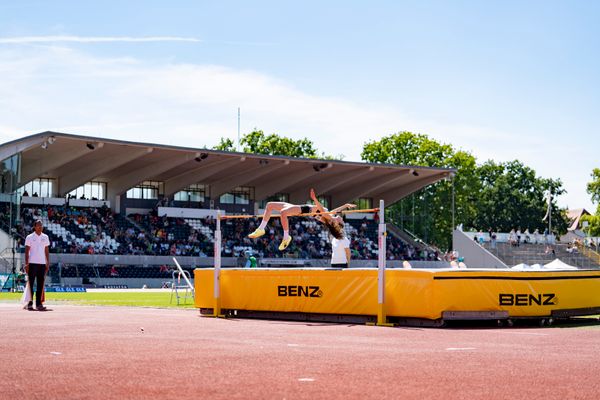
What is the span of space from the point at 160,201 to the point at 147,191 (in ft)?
4.07

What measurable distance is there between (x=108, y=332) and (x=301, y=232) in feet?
156

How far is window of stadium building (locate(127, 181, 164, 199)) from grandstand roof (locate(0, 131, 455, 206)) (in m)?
0.44

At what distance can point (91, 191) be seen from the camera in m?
57.1

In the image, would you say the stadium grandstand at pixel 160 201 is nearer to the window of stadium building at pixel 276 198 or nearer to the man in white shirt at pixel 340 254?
the window of stadium building at pixel 276 198

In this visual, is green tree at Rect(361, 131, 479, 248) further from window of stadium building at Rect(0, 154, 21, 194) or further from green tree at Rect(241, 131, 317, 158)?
window of stadium building at Rect(0, 154, 21, 194)

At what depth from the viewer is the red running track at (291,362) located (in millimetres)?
7234

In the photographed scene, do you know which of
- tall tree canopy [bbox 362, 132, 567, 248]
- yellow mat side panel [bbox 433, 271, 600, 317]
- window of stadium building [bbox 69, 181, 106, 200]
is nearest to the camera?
yellow mat side panel [bbox 433, 271, 600, 317]

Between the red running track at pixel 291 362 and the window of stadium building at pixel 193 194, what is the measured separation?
45.9 meters

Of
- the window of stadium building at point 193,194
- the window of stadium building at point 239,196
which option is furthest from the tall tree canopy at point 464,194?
the window of stadium building at point 193,194

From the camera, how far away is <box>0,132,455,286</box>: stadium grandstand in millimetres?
47719

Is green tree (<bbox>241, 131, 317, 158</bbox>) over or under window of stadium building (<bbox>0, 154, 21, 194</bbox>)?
over

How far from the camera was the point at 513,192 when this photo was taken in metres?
109

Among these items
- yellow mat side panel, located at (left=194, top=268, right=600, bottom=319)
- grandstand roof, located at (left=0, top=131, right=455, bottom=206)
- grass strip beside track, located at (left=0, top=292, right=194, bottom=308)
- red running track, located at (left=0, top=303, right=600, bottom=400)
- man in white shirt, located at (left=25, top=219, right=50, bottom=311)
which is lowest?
grass strip beside track, located at (left=0, top=292, right=194, bottom=308)

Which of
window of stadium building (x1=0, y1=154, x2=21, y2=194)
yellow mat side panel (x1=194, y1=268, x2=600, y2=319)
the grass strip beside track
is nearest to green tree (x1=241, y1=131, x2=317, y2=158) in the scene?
window of stadium building (x1=0, y1=154, x2=21, y2=194)
